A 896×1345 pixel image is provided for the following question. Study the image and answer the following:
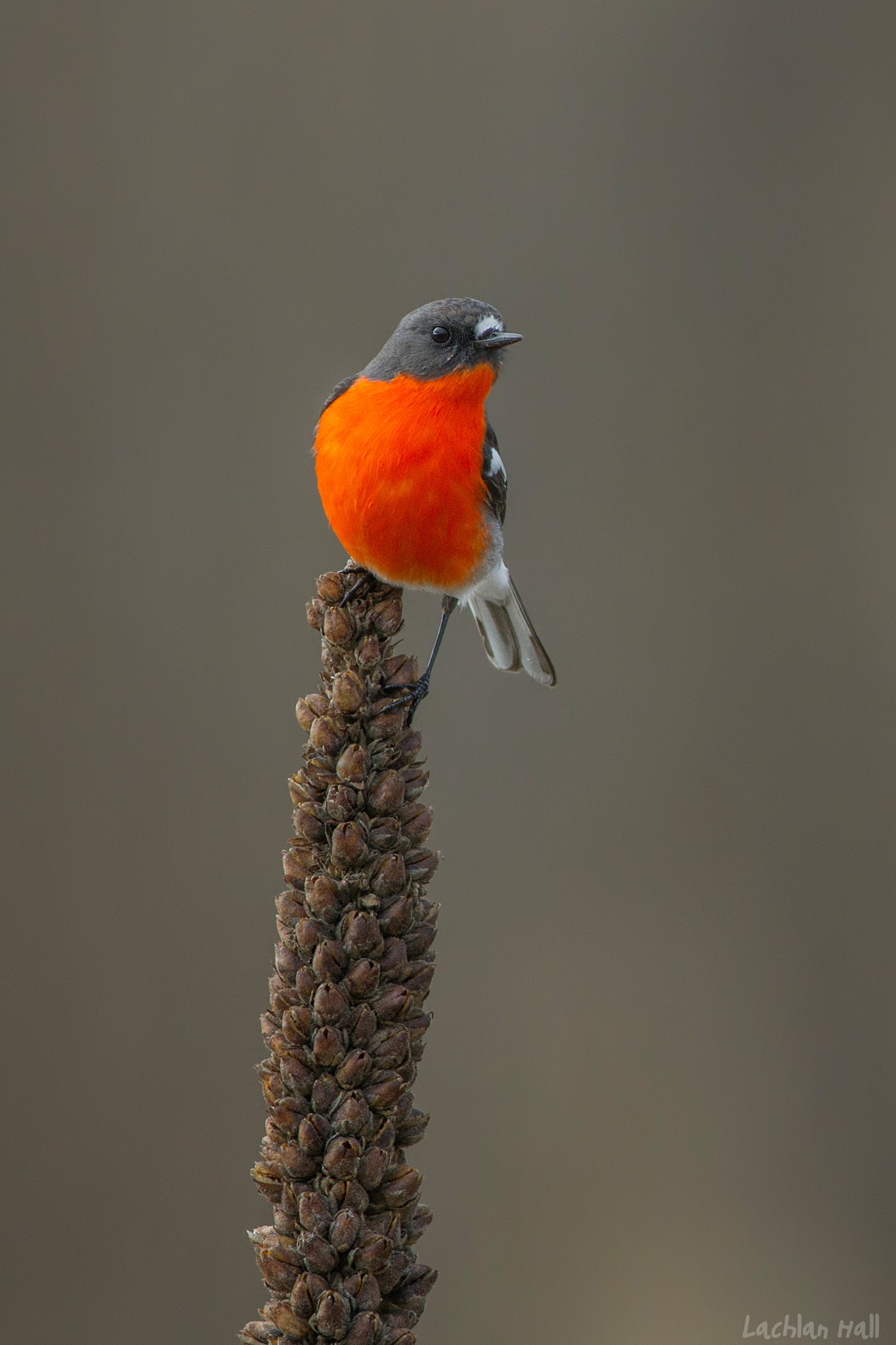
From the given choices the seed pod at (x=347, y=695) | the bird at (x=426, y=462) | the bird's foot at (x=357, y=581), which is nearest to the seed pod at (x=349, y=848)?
the seed pod at (x=347, y=695)

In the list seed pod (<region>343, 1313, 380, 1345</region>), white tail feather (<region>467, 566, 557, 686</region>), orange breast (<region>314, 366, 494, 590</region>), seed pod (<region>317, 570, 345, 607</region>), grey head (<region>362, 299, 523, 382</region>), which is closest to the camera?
seed pod (<region>343, 1313, 380, 1345</region>)

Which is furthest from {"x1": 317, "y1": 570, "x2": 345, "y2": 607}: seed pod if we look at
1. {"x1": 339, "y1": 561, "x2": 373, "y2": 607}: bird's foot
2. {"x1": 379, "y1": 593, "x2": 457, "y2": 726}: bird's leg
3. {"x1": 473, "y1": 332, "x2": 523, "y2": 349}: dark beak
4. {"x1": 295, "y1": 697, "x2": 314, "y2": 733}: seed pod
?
{"x1": 473, "y1": 332, "x2": 523, "y2": 349}: dark beak

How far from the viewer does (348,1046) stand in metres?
0.67

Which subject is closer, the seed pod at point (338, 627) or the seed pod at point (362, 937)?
the seed pod at point (362, 937)

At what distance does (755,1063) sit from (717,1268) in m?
0.40

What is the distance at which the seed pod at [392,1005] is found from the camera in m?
0.68

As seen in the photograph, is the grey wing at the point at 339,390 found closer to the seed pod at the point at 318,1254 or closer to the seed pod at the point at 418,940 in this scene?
the seed pod at the point at 418,940

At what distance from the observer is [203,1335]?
78.5 inches

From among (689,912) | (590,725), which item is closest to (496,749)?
(590,725)

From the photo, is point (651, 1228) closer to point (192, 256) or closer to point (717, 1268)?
point (717, 1268)

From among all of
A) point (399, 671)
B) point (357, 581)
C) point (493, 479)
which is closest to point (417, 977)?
point (399, 671)

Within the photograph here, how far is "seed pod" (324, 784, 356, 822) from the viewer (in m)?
0.75

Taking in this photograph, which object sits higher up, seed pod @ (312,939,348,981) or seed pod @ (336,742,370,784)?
seed pod @ (336,742,370,784)

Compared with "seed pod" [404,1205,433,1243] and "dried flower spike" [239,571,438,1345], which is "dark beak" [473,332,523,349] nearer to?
"dried flower spike" [239,571,438,1345]
